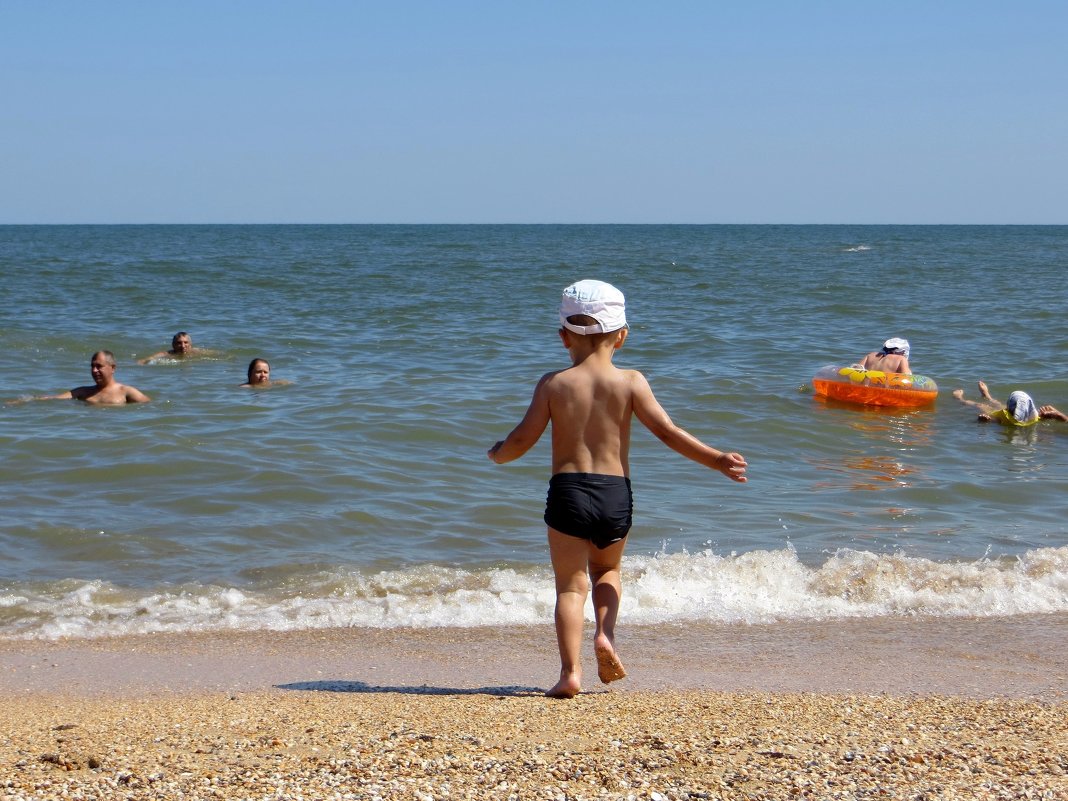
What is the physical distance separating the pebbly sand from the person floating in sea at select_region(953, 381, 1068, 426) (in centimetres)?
630

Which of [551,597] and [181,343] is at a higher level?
[181,343]

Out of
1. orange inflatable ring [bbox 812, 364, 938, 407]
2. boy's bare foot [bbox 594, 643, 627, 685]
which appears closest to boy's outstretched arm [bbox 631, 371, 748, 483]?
boy's bare foot [bbox 594, 643, 627, 685]

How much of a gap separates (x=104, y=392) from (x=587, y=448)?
922cm

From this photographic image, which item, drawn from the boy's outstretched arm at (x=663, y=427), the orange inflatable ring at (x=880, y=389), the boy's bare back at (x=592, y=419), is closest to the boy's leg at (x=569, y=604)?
the boy's bare back at (x=592, y=419)

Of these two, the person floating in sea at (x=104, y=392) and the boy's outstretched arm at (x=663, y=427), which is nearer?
the boy's outstretched arm at (x=663, y=427)

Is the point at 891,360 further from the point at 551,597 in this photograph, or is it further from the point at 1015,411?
the point at 551,597

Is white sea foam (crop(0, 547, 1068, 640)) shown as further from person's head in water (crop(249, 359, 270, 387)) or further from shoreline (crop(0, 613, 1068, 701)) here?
person's head in water (crop(249, 359, 270, 387))

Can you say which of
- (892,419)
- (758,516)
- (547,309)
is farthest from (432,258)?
(758,516)

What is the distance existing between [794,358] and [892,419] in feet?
13.6

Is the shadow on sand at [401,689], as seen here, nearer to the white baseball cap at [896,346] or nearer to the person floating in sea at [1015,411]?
the person floating in sea at [1015,411]

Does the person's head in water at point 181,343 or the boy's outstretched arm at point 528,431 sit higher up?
the boy's outstretched arm at point 528,431

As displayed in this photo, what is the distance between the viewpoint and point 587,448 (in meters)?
4.14

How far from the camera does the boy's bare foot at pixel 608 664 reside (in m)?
4.05

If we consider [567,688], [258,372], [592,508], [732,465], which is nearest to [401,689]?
[567,688]
